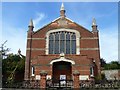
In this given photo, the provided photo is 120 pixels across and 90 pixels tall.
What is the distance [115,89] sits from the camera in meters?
19.8

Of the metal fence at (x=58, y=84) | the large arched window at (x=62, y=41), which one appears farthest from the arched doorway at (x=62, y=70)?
the metal fence at (x=58, y=84)

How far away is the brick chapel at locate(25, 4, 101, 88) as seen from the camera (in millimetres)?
33406

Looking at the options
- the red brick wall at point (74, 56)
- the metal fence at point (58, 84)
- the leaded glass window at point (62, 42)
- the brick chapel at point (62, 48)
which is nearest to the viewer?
the metal fence at point (58, 84)

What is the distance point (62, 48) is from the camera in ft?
119

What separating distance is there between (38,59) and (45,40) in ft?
16.4

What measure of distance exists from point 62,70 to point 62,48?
3.73 m

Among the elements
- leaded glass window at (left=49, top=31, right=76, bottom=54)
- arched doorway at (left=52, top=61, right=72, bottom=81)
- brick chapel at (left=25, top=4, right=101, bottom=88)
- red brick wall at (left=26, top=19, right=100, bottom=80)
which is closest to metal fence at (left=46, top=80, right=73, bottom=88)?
red brick wall at (left=26, top=19, right=100, bottom=80)

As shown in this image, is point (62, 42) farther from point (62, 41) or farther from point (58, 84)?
point (58, 84)

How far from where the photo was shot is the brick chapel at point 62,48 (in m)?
33.4

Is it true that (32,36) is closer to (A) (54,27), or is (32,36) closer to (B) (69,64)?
(A) (54,27)

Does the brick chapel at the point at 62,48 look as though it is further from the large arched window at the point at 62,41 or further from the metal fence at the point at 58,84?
the metal fence at the point at 58,84

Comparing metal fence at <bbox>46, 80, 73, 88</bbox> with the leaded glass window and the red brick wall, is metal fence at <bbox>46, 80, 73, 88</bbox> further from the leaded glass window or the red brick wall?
the leaded glass window

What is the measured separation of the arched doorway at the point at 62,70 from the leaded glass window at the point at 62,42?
2088 millimetres

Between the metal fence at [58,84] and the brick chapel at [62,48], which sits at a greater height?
the brick chapel at [62,48]
